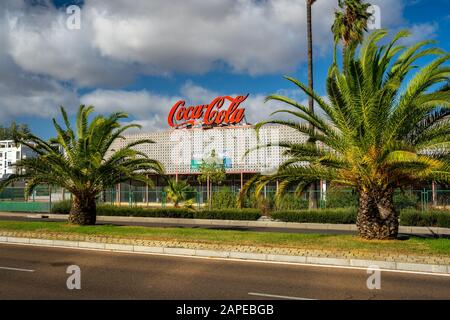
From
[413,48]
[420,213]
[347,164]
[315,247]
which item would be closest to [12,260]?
[315,247]

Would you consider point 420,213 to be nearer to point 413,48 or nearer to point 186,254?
point 413,48

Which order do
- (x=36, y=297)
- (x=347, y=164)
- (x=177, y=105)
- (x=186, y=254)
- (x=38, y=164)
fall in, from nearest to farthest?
(x=36, y=297) < (x=186, y=254) < (x=347, y=164) < (x=38, y=164) < (x=177, y=105)

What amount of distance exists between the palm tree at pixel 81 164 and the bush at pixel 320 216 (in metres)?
8.61

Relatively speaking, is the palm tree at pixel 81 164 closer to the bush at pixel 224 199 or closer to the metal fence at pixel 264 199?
the metal fence at pixel 264 199

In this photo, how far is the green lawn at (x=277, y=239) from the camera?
12195 millimetres

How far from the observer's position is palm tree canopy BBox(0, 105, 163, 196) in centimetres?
1881

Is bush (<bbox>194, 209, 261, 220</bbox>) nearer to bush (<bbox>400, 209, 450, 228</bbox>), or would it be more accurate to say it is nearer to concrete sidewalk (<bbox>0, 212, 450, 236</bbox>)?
concrete sidewalk (<bbox>0, 212, 450, 236</bbox>)

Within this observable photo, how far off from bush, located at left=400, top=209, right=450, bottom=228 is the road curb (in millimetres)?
12482

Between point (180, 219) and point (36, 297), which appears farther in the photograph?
point (180, 219)

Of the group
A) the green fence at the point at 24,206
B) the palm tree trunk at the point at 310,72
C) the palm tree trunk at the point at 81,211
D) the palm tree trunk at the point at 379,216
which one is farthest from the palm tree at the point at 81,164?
the green fence at the point at 24,206

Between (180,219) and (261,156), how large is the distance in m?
19.4

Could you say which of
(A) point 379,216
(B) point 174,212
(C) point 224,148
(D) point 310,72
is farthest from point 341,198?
(C) point 224,148

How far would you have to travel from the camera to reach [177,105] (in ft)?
161

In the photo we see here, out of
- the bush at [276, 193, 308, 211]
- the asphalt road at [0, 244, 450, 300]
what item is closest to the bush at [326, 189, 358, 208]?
the bush at [276, 193, 308, 211]
